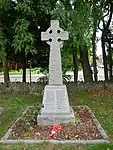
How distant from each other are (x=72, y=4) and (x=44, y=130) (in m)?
7.99

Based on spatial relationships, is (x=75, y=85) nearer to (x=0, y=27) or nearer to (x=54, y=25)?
(x=0, y=27)

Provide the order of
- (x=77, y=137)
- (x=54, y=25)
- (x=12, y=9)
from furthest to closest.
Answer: (x=12, y=9)
(x=54, y=25)
(x=77, y=137)

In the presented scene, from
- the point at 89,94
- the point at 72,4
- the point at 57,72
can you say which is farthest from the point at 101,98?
the point at 57,72

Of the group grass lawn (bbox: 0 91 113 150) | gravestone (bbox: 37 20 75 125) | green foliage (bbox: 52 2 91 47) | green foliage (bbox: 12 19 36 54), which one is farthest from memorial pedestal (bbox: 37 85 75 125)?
green foliage (bbox: 12 19 36 54)

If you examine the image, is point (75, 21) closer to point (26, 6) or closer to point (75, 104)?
point (26, 6)

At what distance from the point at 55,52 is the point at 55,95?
3.68 ft

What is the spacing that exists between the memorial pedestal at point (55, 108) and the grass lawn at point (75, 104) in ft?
2.98

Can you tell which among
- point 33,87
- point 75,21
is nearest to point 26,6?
point 75,21

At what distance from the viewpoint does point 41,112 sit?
8.44 metres

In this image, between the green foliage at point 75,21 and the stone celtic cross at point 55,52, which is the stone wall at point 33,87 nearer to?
the green foliage at point 75,21

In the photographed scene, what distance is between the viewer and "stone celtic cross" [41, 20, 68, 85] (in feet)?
28.8

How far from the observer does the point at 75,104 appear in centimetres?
1225

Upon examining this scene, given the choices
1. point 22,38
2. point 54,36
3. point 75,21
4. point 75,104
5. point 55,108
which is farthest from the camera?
point 22,38

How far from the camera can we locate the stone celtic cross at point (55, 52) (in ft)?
28.8
